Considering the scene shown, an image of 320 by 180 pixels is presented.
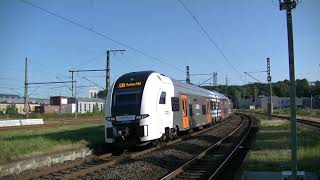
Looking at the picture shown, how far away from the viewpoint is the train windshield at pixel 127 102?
19234 mm

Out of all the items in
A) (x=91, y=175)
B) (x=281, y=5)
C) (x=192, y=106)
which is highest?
(x=281, y=5)

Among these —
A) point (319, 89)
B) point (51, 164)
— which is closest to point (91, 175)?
point (51, 164)

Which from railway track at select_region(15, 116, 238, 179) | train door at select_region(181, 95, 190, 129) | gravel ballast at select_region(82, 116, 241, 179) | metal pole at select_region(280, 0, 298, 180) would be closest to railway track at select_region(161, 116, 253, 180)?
gravel ballast at select_region(82, 116, 241, 179)

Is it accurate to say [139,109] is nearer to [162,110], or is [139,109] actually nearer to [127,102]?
[127,102]

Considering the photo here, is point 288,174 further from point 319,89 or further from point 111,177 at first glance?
point 319,89

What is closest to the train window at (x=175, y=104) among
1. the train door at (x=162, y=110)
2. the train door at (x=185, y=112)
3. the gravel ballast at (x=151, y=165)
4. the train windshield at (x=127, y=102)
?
the train door at (x=162, y=110)

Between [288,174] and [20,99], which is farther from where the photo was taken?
[20,99]

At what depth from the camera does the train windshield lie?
19.2 metres

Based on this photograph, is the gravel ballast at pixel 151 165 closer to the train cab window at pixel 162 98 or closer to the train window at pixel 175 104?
the train cab window at pixel 162 98

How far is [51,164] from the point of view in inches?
615

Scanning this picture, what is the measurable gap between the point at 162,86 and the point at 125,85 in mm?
1957

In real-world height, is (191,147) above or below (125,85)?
below

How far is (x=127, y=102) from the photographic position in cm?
1947

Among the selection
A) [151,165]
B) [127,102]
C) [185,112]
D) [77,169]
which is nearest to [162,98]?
[127,102]
